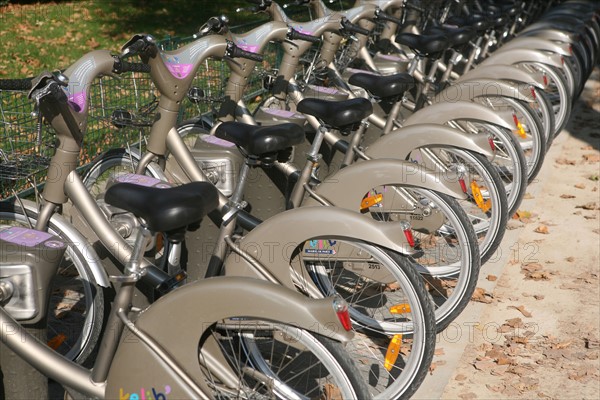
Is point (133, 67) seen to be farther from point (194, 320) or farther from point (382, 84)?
point (382, 84)

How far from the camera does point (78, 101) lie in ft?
10.3

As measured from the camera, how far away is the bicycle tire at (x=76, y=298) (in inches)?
A: 133

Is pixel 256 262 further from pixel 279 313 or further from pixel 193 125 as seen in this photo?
pixel 193 125

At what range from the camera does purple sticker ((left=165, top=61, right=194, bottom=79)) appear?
3551 mm

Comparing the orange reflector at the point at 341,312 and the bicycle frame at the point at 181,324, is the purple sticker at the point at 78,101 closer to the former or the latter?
the bicycle frame at the point at 181,324

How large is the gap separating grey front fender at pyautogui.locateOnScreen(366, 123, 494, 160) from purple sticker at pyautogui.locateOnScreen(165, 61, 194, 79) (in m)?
1.17

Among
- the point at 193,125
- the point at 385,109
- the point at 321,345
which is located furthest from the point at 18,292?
the point at 385,109

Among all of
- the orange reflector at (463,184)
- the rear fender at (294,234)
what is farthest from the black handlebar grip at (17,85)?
the orange reflector at (463,184)

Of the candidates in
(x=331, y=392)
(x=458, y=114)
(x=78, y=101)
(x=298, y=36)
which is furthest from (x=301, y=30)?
(x=331, y=392)

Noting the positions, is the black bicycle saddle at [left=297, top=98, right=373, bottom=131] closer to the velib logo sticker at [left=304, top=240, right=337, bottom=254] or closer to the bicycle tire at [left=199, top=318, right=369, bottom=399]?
the velib logo sticker at [left=304, top=240, right=337, bottom=254]

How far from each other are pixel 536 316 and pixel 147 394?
8.09 feet

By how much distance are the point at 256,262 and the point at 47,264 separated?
764 mm

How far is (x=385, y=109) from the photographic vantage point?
18.9 feet

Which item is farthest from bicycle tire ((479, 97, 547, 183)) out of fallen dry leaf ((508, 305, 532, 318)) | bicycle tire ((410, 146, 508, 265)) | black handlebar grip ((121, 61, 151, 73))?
black handlebar grip ((121, 61, 151, 73))
